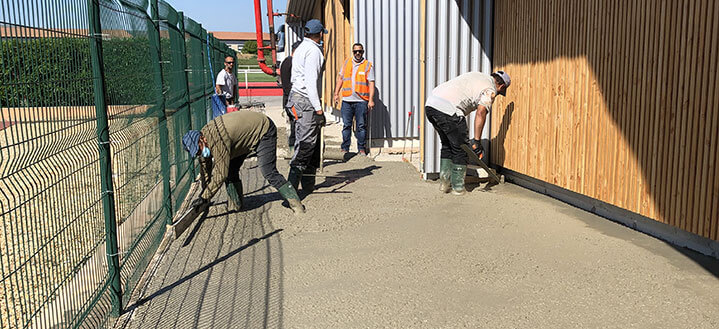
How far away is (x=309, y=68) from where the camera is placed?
6.64m

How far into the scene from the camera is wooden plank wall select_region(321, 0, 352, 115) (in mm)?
12727

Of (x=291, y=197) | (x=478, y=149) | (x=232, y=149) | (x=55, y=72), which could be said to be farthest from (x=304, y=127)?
(x=55, y=72)

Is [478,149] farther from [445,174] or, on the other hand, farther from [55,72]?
[55,72]

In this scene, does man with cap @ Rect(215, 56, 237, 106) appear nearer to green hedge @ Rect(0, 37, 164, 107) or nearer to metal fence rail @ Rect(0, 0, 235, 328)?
metal fence rail @ Rect(0, 0, 235, 328)

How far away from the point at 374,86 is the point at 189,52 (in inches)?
116

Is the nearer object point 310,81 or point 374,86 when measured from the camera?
point 310,81

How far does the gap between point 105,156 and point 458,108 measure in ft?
13.5

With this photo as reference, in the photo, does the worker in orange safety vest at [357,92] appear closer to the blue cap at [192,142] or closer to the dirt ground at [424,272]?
the dirt ground at [424,272]

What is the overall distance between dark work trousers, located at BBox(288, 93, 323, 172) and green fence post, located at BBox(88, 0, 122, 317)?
10.3 ft

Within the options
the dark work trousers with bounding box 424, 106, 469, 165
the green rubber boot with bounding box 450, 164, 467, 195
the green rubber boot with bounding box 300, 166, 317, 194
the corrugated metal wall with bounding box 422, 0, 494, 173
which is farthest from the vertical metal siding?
the green rubber boot with bounding box 450, 164, 467, 195

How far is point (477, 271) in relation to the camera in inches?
176

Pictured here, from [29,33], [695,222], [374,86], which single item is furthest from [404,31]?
[29,33]

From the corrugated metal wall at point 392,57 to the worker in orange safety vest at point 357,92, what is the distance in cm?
64

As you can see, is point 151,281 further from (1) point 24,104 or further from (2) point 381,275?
(1) point 24,104
